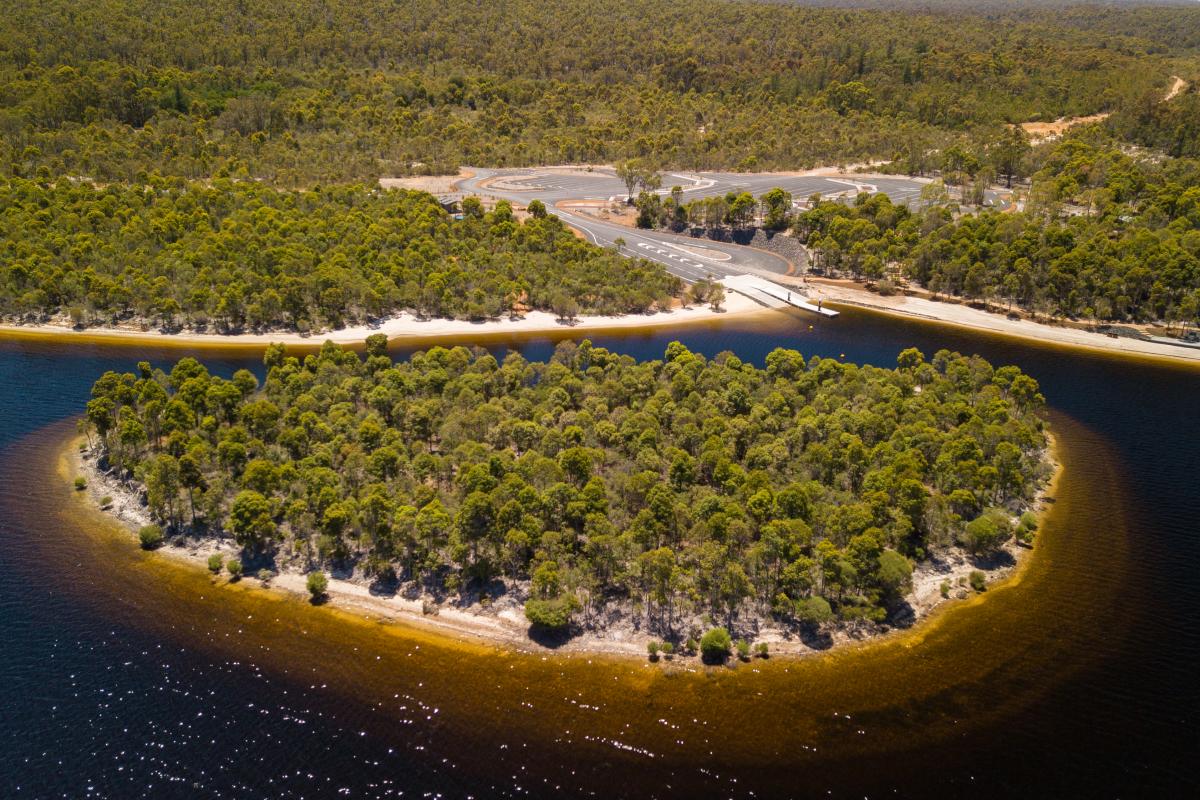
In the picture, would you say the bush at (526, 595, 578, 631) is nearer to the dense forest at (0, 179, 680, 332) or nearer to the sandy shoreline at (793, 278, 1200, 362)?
the dense forest at (0, 179, 680, 332)

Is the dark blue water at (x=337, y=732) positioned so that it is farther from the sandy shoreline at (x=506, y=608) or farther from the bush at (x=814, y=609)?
the bush at (x=814, y=609)

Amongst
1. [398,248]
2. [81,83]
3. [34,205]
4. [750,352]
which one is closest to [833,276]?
[750,352]

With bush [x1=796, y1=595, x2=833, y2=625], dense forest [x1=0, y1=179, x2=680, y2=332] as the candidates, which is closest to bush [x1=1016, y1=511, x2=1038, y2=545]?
bush [x1=796, y1=595, x2=833, y2=625]

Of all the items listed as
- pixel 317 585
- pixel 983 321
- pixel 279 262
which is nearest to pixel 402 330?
pixel 279 262

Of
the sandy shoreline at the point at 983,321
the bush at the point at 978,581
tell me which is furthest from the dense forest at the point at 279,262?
the bush at the point at 978,581

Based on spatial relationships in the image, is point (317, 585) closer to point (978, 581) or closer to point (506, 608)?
point (506, 608)
